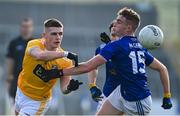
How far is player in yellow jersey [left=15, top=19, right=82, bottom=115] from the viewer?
36.8ft

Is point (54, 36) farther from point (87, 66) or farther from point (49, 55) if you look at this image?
point (87, 66)

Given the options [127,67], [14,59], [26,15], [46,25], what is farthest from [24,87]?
[26,15]

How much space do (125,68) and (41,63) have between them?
1.40 meters

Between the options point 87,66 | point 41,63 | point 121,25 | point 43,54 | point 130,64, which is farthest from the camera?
point 41,63

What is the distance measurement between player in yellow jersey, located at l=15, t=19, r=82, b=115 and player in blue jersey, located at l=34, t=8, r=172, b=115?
1.36ft

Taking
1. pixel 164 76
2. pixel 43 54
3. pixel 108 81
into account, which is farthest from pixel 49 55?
pixel 164 76

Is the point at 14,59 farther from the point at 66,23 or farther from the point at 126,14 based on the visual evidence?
the point at 66,23

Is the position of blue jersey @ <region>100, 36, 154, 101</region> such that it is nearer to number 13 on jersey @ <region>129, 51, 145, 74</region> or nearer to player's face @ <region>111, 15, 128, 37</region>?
number 13 on jersey @ <region>129, 51, 145, 74</region>

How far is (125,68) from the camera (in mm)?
10609

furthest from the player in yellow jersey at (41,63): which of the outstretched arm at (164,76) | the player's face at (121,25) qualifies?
Result: the outstretched arm at (164,76)

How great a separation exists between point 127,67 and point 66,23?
80.4ft

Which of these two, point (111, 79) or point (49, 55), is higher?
point (49, 55)

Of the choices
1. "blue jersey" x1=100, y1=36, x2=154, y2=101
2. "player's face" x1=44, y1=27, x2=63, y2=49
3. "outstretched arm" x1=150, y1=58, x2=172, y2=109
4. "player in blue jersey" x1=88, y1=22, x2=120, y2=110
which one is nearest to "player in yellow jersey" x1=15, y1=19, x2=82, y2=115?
"player's face" x1=44, y1=27, x2=63, y2=49

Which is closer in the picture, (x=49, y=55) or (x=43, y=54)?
(x=49, y=55)
